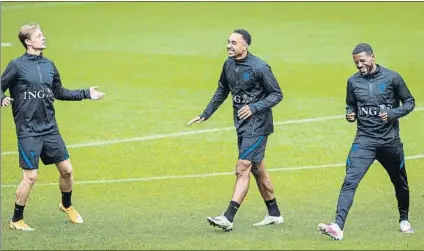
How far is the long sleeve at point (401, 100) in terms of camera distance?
13.9 metres

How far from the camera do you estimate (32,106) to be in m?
14.6

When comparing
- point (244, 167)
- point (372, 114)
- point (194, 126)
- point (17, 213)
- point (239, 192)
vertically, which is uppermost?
point (372, 114)

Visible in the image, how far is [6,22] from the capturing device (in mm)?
34125

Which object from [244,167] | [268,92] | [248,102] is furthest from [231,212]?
[268,92]

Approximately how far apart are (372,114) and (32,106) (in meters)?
4.03

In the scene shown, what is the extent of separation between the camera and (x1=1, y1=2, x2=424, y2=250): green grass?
14547 millimetres

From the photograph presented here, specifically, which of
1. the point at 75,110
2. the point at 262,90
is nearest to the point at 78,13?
the point at 75,110

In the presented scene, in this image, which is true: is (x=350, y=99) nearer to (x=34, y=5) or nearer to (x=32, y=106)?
(x=32, y=106)

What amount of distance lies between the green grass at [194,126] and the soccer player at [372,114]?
2.53 ft

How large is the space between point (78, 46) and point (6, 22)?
3.98m

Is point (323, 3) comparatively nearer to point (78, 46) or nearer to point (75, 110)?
point (78, 46)

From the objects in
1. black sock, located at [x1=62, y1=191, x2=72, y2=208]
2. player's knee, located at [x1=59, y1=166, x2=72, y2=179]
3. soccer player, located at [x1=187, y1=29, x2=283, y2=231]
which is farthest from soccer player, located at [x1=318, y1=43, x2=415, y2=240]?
black sock, located at [x1=62, y1=191, x2=72, y2=208]

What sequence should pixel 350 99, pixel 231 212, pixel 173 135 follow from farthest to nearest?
pixel 173 135
pixel 231 212
pixel 350 99

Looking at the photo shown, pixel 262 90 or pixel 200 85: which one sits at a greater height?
pixel 262 90
